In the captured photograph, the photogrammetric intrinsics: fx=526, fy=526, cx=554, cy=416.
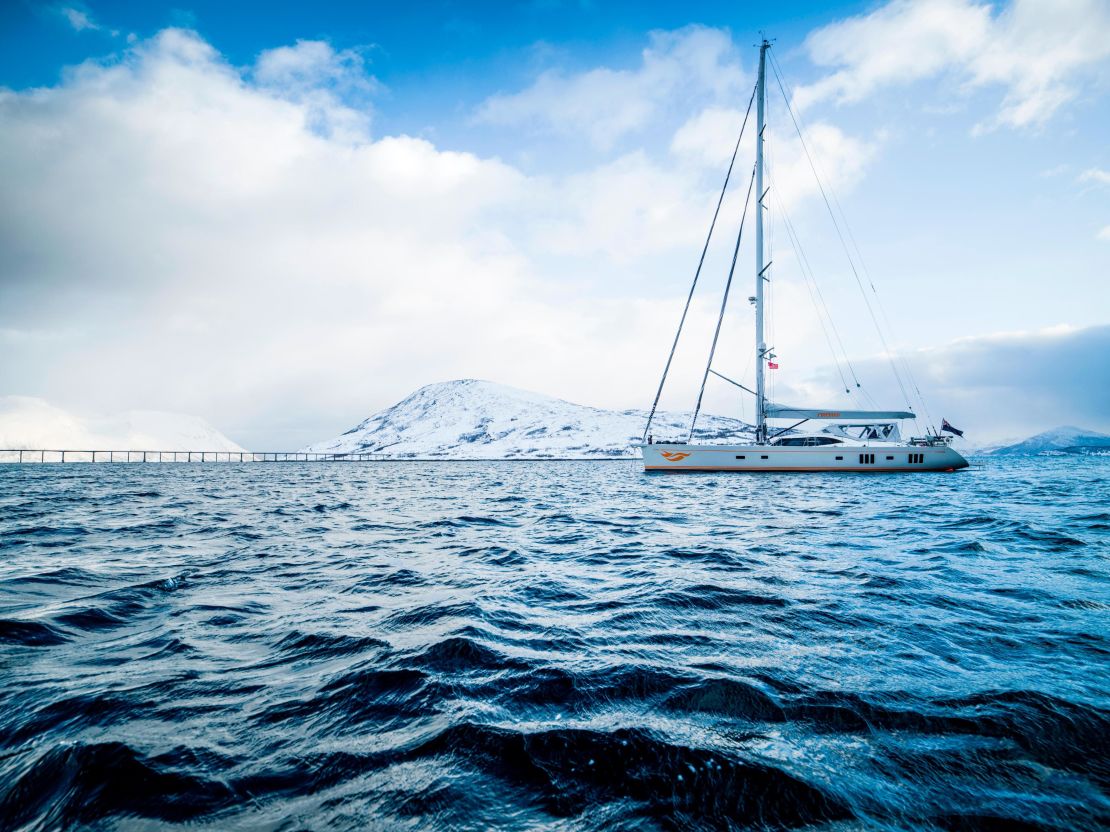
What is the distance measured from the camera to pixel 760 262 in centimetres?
3972

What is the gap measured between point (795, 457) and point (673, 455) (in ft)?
27.2

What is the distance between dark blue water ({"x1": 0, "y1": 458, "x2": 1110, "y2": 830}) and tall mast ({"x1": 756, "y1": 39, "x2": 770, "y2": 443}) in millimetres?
30467

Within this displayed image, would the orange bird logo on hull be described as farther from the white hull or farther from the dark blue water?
the dark blue water

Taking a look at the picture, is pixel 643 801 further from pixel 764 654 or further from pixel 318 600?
pixel 318 600

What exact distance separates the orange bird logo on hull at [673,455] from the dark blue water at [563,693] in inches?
1127

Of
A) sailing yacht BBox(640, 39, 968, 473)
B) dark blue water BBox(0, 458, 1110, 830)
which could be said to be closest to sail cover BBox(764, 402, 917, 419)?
sailing yacht BBox(640, 39, 968, 473)

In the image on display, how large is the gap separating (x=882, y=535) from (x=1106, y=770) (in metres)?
9.82

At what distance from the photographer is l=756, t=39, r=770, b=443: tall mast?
127 ft

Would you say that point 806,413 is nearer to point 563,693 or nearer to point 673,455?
point 673,455

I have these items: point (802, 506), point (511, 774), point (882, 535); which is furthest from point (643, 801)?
point (802, 506)

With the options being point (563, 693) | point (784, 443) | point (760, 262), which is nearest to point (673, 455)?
point (784, 443)

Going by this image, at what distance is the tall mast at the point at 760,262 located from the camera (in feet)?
127

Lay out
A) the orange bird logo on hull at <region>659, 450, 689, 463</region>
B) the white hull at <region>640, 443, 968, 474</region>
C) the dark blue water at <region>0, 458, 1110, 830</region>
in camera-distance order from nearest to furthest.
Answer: the dark blue water at <region>0, 458, 1110, 830</region>
the white hull at <region>640, 443, 968, 474</region>
the orange bird logo on hull at <region>659, 450, 689, 463</region>

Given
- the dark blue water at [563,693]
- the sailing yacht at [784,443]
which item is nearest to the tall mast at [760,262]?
the sailing yacht at [784,443]
